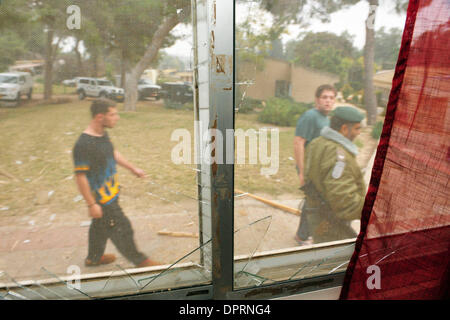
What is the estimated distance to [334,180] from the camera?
1.15 metres

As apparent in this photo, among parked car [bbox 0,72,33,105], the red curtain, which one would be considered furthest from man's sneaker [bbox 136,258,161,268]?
the red curtain

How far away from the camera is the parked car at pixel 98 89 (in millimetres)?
812

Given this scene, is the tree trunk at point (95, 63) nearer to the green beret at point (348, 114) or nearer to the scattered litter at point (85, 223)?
the scattered litter at point (85, 223)

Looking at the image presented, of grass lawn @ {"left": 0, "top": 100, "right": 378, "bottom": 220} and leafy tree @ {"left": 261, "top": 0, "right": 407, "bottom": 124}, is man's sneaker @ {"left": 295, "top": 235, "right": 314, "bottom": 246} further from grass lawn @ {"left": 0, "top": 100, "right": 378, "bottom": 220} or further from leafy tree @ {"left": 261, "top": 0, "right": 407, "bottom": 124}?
leafy tree @ {"left": 261, "top": 0, "right": 407, "bottom": 124}

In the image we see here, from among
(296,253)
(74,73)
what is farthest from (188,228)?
(74,73)

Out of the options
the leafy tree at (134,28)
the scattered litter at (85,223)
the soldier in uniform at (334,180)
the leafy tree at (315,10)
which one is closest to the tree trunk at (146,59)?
the leafy tree at (134,28)

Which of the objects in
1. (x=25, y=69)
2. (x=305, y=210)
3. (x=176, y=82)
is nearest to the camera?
(x=25, y=69)

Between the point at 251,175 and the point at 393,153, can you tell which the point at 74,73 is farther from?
the point at 393,153

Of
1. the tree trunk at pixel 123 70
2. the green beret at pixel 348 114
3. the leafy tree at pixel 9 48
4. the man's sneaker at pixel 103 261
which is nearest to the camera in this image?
the leafy tree at pixel 9 48

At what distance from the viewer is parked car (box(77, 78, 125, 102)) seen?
0.81 metres

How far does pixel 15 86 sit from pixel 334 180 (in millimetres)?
1246

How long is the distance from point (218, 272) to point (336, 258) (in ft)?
1.95

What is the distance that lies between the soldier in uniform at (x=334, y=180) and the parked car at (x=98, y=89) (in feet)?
2.57

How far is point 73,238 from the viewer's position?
917mm
